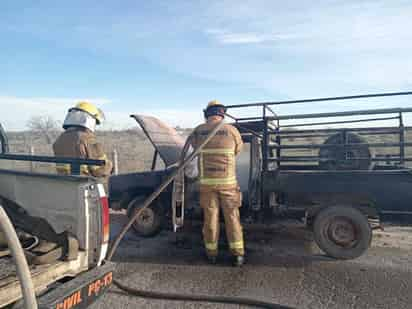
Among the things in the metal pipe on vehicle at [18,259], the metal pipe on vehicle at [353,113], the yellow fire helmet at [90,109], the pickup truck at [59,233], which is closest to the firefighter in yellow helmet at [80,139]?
the yellow fire helmet at [90,109]

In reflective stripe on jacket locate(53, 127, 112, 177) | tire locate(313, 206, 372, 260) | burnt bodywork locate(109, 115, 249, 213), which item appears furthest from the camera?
burnt bodywork locate(109, 115, 249, 213)

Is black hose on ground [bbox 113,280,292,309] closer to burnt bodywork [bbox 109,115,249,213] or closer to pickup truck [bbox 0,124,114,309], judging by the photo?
pickup truck [bbox 0,124,114,309]

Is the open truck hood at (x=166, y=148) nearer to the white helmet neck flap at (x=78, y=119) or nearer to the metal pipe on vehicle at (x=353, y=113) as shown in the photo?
the metal pipe on vehicle at (x=353, y=113)

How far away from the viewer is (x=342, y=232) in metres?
4.67

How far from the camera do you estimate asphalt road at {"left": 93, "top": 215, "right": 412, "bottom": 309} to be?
3627mm

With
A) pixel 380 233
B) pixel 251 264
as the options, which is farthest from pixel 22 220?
pixel 380 233

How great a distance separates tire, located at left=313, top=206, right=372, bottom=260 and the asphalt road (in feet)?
0.52

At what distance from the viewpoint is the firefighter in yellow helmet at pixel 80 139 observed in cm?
447

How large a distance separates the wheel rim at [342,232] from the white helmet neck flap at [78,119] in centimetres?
347

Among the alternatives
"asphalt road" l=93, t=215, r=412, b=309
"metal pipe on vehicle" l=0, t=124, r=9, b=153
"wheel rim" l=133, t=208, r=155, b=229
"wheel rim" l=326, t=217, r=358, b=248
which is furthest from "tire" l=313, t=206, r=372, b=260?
"metal pipe on vehicle" l=0, t=124, r=9, b=153

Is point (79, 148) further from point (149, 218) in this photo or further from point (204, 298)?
point (204, 298)

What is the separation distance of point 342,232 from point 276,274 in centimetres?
112

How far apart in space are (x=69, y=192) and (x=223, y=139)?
2340 mm

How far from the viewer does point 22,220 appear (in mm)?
3020
